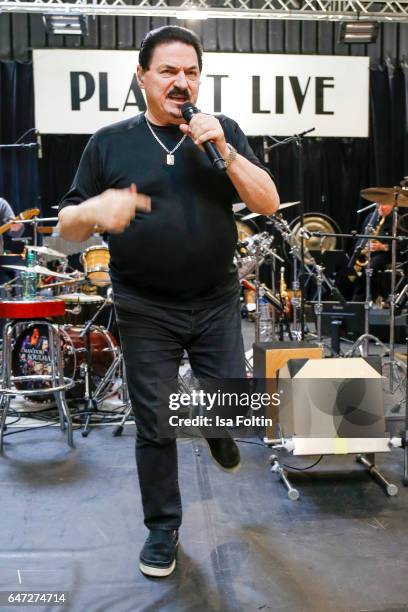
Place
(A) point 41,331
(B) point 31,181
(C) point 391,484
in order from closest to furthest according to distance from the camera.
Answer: (C) point 391,484 < (A) point 41,331 < (B) point 31,181

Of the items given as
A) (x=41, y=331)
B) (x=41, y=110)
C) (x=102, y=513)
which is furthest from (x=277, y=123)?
(x=102, y=513)

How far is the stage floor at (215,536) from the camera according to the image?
173cm

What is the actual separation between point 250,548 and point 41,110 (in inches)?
253

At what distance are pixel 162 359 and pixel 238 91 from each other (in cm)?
625

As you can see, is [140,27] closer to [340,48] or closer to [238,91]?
[238,91]

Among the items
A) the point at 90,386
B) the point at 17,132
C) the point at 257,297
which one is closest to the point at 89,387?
the point at 90,386

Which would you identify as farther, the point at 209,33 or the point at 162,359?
the point at 209,33

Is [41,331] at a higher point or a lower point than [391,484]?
higher

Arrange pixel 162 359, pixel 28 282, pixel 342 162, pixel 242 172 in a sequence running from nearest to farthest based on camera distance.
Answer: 1. pixel 242 172
2. pixel 162 359
3. pixel 28 282
4. pixel 342 162

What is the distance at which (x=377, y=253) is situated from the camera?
7004 mm

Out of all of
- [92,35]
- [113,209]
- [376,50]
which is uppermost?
[92,35]

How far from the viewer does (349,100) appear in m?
7.52

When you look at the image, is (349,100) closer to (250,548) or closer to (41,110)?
(41,110)

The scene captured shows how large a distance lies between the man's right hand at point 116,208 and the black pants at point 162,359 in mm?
462
